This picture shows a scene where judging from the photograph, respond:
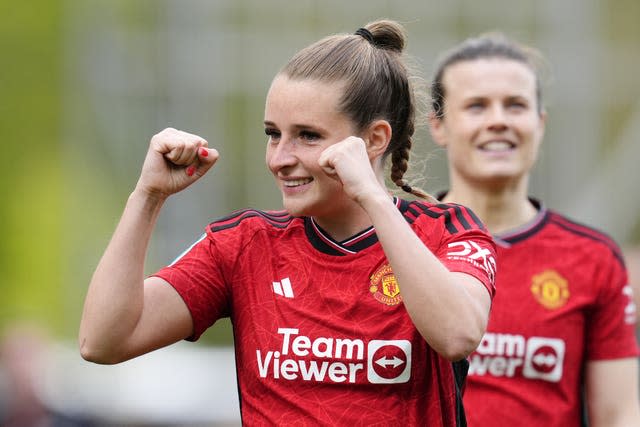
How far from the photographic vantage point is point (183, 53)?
11047 millimetres

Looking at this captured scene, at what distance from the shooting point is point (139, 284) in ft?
11.2

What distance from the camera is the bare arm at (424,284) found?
3.21 meters

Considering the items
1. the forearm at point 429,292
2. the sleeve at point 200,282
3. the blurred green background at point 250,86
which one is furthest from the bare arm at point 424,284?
the blurred green background at point 250,86

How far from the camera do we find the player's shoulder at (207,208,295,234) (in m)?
3.70

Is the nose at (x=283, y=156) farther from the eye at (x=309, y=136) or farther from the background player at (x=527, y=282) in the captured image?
the background player at (x=527, y=282)

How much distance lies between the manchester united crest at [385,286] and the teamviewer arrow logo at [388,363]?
0.45ft

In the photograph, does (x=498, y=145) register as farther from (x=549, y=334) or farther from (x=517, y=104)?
(x=549, y=334)

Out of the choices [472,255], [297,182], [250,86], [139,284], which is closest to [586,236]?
[472,255]

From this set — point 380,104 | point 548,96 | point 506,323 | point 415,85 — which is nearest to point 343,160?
point 380,104

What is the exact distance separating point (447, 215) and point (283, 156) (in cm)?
55

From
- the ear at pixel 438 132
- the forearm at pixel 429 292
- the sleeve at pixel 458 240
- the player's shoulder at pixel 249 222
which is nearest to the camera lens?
the forearm at pixel 429 292

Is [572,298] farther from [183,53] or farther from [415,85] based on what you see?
[183,53]

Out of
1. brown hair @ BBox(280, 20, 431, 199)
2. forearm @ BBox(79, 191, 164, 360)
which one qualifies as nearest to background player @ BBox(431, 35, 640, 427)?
brown hair @ BBox(280, 20, 431, 199)

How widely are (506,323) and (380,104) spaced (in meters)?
1.45
